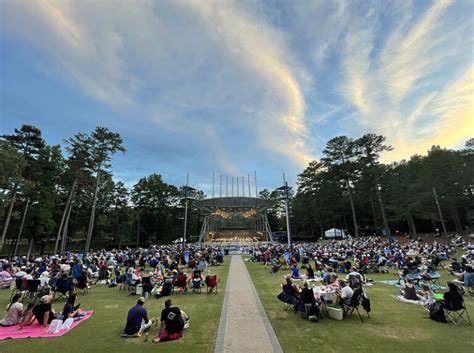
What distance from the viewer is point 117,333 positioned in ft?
18.1

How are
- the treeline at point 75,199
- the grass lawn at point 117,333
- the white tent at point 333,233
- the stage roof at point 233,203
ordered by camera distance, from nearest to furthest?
the grass lawn at point 117,333, the treeline at point 75,199, the stage roof at point 233,203, the white tent at point 333,233

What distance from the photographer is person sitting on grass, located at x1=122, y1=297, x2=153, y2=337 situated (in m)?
5.30

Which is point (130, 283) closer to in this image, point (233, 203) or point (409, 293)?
point (409, 293)

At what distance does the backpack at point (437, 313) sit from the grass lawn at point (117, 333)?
19.1 ft

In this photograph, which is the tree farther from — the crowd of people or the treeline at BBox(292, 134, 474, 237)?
the treeline at BBox(292, 134, 474, 237)

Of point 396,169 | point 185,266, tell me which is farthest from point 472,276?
point 396,169

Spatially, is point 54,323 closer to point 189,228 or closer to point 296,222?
point 189,228

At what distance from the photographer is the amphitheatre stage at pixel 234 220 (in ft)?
131

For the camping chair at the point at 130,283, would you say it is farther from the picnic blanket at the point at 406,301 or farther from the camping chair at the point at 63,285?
the picnic blanket at the point at 406,301

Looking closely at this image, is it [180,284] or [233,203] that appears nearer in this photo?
[180,284]

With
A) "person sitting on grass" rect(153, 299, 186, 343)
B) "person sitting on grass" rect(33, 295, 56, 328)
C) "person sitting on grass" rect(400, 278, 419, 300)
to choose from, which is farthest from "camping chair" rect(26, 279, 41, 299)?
"person sitting on grass" rect(400, 278, 419, 300)

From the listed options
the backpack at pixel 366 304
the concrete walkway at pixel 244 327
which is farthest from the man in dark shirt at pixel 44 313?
the backpack at pixel 366 304

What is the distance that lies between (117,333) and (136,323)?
0.65 m

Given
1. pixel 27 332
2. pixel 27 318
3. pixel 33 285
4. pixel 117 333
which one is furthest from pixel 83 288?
pixel 117 333
